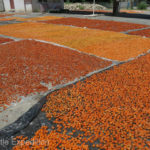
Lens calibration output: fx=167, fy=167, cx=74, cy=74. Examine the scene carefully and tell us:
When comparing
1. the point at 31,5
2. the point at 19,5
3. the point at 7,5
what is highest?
the point at 7,5

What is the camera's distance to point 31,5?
1169 inches

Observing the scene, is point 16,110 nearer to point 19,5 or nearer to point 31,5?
point 31,5

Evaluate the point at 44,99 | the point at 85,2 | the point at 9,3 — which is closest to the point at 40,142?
the point at 44,99

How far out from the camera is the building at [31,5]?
30.0 metres

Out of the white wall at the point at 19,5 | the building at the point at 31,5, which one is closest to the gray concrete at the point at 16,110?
the building at the point at 31,5

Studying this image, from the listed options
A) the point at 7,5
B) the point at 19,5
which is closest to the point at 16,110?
the point at 19,5

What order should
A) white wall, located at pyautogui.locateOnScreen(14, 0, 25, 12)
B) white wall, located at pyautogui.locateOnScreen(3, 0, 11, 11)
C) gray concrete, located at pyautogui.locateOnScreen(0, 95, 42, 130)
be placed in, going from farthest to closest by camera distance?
white wall, located at pyautogui.locateOnScreen(3, 0, 11, 11) → white wall, located at pyautogui.locateOnScreen(14, 0, 25, 12) → gray concrete, located at pyautogui.locateOnScreen(0, 95, 42, 130)

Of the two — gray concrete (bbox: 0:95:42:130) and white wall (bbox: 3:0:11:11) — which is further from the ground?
white wall (bbox: 3:0:11:11)

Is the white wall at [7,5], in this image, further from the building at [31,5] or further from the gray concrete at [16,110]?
the gray concrete at [16,110]

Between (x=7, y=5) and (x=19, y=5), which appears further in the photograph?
(x=7, y=5)

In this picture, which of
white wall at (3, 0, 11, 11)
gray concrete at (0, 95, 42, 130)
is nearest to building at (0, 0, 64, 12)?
white wall at (3, 0, 11, 11)

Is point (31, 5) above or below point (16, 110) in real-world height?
above

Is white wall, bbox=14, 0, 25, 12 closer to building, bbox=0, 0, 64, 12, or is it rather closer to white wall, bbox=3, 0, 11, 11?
building, bbox=0, 0, 64, 12

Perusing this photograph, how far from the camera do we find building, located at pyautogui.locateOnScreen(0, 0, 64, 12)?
29964 mm
